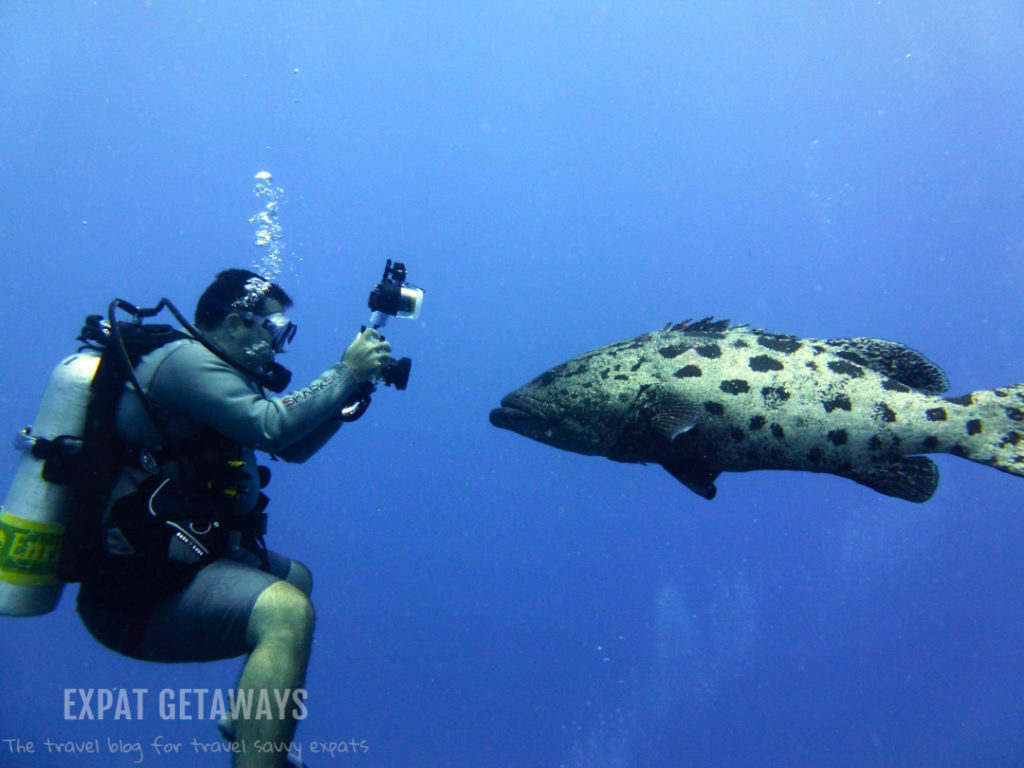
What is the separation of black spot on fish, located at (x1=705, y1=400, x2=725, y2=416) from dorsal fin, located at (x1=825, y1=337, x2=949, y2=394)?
1.17 metres

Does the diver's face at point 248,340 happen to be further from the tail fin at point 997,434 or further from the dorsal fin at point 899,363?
the tail fin at point 997,434

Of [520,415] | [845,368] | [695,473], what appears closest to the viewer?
[845,368]

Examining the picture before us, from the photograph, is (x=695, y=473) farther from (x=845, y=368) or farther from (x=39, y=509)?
(x=39, y=509)

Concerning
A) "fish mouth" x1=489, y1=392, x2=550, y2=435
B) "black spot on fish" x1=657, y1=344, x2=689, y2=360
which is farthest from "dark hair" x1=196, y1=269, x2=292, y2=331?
"black spot on fish" x1=657, y1=344, x2=689, y2=360

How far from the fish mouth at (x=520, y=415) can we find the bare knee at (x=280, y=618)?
101 inches

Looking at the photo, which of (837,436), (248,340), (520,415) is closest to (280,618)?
(248,340)

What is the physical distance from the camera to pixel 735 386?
471 cm

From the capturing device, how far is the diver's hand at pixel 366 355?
3.79 metres

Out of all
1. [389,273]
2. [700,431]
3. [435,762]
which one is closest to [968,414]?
[700,431]

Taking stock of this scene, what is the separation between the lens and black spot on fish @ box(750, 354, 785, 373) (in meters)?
4.75

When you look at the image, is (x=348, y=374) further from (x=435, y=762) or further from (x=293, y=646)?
(x=435, y=762)

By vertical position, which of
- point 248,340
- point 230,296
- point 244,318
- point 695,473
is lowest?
point 695,473

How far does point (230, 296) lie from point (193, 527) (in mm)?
1563

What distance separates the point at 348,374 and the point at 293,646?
1.59 metres
